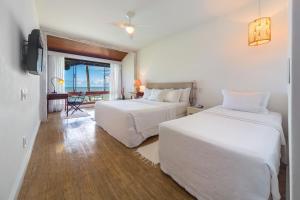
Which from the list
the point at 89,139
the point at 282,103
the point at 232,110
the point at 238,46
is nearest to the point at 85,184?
the point at 89,139

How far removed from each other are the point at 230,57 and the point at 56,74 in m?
6.04

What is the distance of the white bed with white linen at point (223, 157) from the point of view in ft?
3.38

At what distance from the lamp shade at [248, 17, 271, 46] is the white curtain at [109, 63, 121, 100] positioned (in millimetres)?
5969

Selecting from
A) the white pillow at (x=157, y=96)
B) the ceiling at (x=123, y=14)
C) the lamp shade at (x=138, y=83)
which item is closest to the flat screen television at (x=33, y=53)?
the ceiling at (x=123, y=14)

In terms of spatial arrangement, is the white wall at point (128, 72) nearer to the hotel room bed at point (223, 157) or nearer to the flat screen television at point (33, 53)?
the flat screen television at point (33, 53)

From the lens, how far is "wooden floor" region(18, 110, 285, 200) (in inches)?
58.8

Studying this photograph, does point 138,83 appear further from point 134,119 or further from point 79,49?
point 134,119

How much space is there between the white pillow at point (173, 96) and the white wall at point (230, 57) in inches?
21.6

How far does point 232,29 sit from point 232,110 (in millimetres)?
1799

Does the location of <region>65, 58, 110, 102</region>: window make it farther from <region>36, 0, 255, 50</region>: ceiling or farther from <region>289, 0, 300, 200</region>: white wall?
<region>289, 0, 300, 200</region>: white wall

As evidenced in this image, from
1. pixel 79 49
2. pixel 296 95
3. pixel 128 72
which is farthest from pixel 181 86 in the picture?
pixel 79 49

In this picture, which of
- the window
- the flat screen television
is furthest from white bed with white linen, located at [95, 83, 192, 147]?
the window

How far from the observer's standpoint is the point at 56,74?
562cm

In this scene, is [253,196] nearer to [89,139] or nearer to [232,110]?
[232,110]
